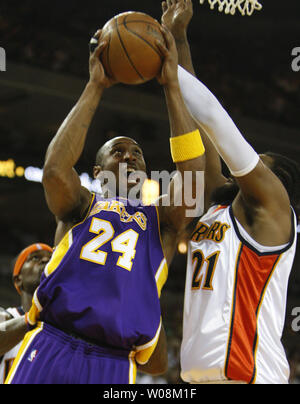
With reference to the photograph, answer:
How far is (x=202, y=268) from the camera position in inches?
111

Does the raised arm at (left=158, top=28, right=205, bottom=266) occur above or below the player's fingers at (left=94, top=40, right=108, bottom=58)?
below

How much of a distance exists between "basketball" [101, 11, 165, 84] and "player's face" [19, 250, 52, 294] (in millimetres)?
2174

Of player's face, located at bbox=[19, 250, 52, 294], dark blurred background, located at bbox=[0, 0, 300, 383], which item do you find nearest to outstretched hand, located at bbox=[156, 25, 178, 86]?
player's face, located at bbox=[19, 250, 52, 294]

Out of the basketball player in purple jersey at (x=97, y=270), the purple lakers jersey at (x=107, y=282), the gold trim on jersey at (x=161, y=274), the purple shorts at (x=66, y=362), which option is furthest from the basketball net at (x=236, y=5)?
the purple shorts at (x=66, y=362)

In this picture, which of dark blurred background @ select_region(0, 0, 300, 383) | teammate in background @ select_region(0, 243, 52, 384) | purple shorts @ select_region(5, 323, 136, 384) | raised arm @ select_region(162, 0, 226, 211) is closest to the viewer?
purple shorts @ select_region(5, 323, 136, 384)

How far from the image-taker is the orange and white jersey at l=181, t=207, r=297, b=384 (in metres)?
2.60

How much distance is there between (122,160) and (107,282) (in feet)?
2.82

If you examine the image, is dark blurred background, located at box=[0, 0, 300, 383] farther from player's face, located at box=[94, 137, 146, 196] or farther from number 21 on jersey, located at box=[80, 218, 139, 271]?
number 21 on jersey, located at box=[80, 218, 139, 271]

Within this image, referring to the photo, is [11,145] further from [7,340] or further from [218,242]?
[218,242]

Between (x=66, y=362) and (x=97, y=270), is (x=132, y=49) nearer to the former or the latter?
(x=97, y=270)

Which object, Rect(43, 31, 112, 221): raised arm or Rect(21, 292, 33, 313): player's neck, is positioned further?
Rect(21, 292, 33, 313): player's neck

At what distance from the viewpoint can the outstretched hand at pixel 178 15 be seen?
346 centimetres

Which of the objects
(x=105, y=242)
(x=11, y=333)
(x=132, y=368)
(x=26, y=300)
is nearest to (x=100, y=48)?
(x=105, y=242)

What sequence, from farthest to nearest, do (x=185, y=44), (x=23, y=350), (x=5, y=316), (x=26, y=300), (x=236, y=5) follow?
(x=26, y=300), (x=5, y=316), (x=185, y=44), (x=236, y=5), (x=23, y=350)
